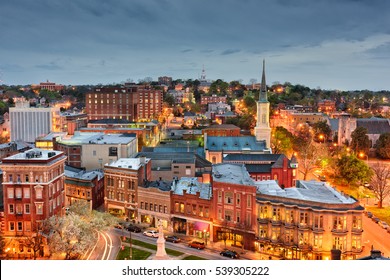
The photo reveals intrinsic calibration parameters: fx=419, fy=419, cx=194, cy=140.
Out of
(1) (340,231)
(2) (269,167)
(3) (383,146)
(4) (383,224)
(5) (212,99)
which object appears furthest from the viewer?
(5) (212,99)

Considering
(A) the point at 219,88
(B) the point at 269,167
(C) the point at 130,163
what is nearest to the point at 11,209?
(C) the point at 130,163

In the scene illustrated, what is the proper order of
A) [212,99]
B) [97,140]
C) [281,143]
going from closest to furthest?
[97,140]
[281,143]
[212,99]

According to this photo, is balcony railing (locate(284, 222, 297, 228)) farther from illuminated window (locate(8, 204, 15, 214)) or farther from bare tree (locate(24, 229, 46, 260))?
illuminated window (locate(8, 204, 15, 214))

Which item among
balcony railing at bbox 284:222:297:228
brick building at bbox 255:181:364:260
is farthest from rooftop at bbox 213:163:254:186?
balcony railing at bbox 284:222:297:228

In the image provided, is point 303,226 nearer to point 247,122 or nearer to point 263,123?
point 263,123

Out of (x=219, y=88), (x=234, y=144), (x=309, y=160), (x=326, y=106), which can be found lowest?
(x=309, y=160)

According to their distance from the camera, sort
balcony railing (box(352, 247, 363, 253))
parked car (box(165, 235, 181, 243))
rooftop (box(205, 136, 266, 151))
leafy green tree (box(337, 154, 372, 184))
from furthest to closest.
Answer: rooftop (box(205, 136, 266, 151))
leafy green tree (box(337, 154, 372, 184))
parked car (box(165, 235, 181, 243))
balcony railing (box(352, 247, 363, 253))
